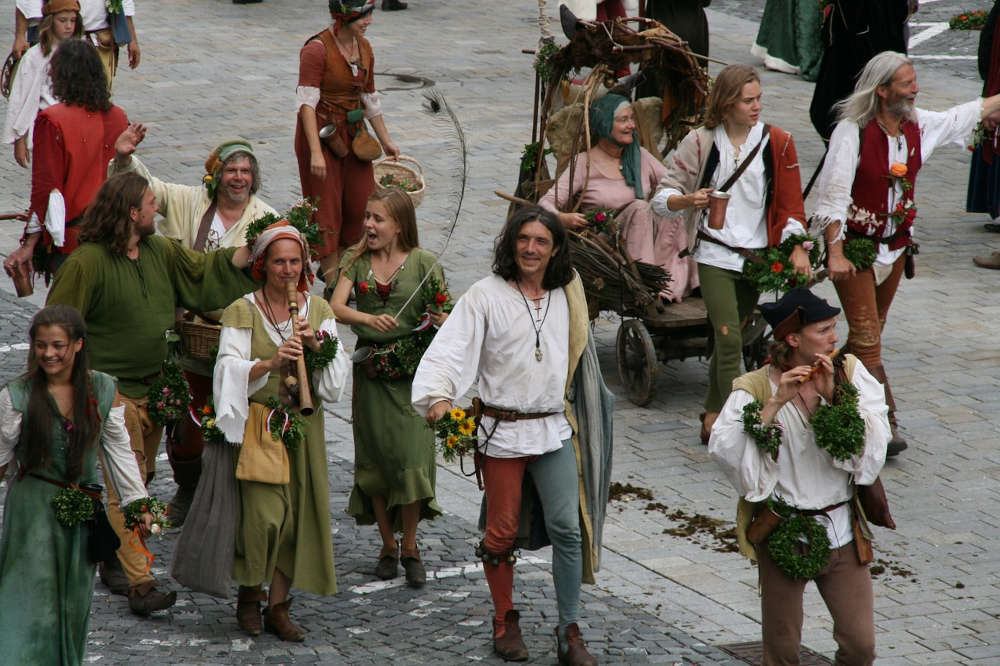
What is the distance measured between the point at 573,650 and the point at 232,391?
180cm

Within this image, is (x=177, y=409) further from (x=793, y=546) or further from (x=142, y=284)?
(x=793, y=546)

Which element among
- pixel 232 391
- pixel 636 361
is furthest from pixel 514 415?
pixel 636 361

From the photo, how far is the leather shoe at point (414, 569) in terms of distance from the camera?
24.0 ft

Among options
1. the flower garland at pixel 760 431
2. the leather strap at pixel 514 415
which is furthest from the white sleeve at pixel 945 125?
the flower garland at pixel 760 431

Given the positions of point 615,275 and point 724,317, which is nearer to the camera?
point 724,317

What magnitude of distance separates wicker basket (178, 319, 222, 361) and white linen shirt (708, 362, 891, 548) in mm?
2607

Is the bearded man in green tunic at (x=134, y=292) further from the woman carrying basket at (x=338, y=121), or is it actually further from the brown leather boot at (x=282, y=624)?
the woman carrying basket at (x=338, y=121)

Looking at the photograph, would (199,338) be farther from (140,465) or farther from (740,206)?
(740,206)

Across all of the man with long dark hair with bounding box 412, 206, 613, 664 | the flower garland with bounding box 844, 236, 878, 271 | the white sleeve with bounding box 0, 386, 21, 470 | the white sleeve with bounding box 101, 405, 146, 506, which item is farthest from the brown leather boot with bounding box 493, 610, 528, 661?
the flower garland with bounding box 844, 236, 878, 271

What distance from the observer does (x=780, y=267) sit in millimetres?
8469

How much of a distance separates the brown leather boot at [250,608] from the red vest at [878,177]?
3877mm

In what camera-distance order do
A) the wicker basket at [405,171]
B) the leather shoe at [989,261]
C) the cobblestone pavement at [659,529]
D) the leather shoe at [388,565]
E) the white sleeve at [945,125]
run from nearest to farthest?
the cobblestone pavement at [659,529] < the leather shoe at [388,565] < the white sleeve at [945,125] < the wicker basket at [405,171] < the leather shoe at [989,261]

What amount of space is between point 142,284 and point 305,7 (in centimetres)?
1564

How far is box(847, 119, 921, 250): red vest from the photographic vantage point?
27.6 feet
